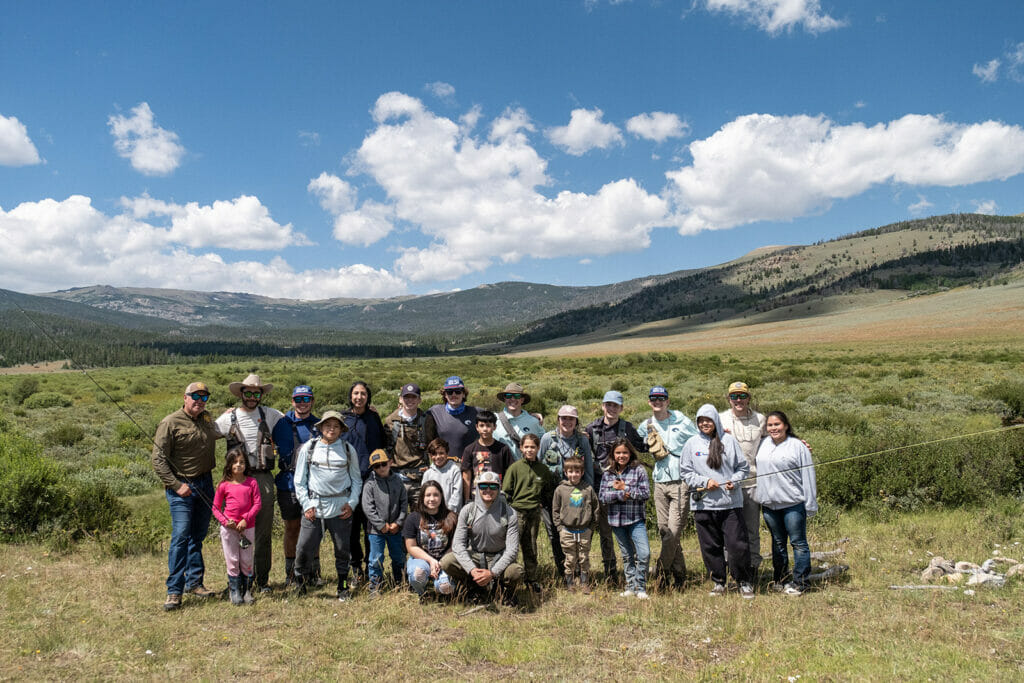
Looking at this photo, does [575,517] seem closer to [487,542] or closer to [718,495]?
[487,542]

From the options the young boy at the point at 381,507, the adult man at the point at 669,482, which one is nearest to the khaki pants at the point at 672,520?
the adult man at the point at 669,482

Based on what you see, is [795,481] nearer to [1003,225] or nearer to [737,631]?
[737,631]

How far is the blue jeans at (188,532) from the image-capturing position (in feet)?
18.9

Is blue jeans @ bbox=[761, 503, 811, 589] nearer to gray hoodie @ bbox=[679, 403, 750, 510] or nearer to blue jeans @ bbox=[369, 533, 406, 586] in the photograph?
gray hoodie @ bbox=[679, 403, 750, 510]

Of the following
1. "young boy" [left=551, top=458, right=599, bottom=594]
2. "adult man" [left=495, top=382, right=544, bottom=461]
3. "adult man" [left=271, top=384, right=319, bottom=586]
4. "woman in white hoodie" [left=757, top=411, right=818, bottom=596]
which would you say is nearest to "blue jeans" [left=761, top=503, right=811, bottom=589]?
"woman in white hoodie" [left=757, top=411, right=818, bottom=596]

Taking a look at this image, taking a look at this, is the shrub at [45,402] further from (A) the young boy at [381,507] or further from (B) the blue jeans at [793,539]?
(B) the blue jeans at [793,539]

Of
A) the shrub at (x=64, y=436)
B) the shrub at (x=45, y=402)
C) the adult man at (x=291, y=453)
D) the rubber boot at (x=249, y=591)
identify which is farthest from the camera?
the shrub at (x=45, y=402)

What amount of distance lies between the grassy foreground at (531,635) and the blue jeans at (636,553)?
0.83 ft

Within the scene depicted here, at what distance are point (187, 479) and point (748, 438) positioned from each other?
5887mm

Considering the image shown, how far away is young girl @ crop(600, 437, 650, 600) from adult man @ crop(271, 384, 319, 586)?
3.24 m

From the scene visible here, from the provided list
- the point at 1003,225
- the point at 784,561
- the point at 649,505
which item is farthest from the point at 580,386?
the point at 1003,225

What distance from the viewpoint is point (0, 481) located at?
317 inches

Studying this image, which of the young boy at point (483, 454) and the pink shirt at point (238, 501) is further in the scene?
the young boy at point (483, 454)

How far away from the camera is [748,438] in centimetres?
622
